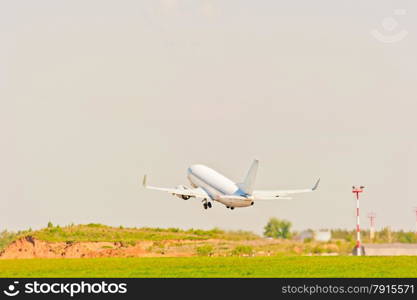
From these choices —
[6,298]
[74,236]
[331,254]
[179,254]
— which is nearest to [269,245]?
[331,254]

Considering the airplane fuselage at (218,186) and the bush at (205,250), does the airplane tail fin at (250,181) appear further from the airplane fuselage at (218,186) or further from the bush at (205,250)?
the bush at (205,250)

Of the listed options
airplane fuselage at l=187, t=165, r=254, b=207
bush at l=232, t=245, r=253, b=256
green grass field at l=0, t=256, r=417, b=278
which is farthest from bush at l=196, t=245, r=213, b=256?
green grass field at l=0, t=256, r=417, b=278

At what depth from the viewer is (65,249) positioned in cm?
18800

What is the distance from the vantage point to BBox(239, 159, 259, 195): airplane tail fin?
517 feet

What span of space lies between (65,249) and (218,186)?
38.3m

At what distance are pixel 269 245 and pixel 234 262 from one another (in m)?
19.7

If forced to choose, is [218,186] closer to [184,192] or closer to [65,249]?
[184,192]

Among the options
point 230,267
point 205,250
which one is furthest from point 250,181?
point 230,267

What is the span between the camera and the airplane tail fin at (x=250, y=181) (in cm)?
15750

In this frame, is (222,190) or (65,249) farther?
(65,249)

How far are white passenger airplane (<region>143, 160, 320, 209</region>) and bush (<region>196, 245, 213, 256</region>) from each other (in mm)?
10021

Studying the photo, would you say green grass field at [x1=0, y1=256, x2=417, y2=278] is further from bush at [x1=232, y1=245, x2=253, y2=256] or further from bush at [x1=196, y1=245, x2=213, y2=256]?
bush at [x1=196, y1=245, x2=213, y2=256]

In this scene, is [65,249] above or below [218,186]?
below

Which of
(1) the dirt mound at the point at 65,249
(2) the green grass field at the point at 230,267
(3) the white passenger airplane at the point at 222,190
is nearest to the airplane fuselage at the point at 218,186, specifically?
(3) the white passenger airplane at the point at 222,190
